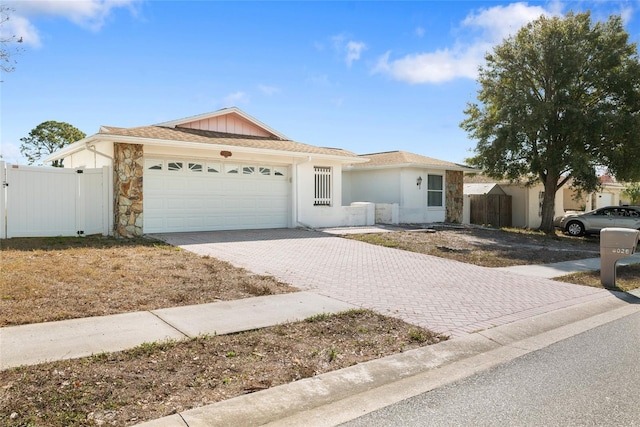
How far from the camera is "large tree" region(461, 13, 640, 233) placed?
1858cm

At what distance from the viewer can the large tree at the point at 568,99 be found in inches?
731

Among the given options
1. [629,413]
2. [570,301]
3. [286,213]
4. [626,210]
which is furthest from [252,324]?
[626,210]

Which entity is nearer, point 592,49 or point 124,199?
point 124,199

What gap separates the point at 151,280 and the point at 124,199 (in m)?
6.88

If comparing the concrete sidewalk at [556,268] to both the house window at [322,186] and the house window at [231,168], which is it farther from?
the house window at [231,168]

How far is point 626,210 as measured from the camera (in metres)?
20.2

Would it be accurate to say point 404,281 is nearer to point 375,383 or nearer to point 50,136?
point 375,383

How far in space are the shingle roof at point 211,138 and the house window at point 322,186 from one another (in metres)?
0.86

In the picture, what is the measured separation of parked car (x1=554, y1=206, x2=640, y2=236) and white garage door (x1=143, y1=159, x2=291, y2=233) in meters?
14.1

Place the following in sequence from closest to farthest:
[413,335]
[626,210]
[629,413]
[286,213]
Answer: [629,413]
[413,335]
[286,213]
[626,210]

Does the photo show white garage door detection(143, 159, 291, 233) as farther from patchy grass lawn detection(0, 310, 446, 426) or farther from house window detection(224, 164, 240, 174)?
patchy grass lawn detection(0, 310, 446, 426)

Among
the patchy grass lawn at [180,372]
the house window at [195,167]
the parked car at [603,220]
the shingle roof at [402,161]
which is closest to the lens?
the patchy grass lawn at [180,372]

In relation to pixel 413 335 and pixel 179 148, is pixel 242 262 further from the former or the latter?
pixel 179 148

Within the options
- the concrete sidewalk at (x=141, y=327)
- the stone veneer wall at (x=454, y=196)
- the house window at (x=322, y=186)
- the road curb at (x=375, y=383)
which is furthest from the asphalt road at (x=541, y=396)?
the stone veneer wall at (x=454, y=196)
